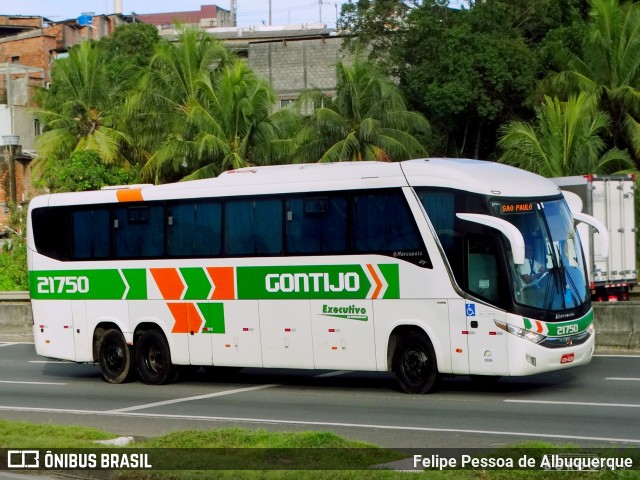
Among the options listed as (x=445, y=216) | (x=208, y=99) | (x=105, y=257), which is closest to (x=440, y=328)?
(x=445, y=216)

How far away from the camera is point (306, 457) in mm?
10703

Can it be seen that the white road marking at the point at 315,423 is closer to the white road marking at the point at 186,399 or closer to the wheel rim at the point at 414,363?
the white road marking at the point at 186,399

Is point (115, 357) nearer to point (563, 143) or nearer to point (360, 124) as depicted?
point (563, 143)

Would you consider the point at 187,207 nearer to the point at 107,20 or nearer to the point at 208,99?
the point at 208,99

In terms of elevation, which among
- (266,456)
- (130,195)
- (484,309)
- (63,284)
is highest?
(130,195)

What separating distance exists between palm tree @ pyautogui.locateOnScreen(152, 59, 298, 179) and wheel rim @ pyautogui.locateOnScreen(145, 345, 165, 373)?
20.8m

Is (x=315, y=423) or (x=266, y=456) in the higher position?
(x=266, y=456)

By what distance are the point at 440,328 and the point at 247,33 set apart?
213 feet

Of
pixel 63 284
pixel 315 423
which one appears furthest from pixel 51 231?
pixel 315 423

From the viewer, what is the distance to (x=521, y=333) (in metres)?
16.0

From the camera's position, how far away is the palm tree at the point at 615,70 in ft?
137

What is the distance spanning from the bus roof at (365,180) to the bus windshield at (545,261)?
0.86ft

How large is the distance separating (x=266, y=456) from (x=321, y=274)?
24.5 feet

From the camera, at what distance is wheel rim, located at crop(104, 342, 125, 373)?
20.9 metres
